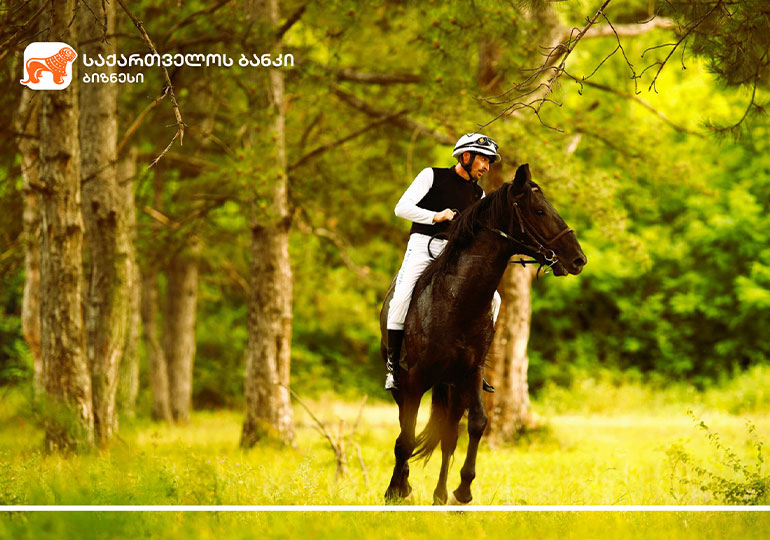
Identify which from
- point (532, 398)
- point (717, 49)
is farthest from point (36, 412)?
point (532, 398)

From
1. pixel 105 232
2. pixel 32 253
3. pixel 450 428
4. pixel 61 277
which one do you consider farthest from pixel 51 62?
pixel 450 428

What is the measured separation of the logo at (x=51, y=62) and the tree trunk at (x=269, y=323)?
12.9 ft

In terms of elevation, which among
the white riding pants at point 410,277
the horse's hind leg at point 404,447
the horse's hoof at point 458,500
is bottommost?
the horse's hoof at point 458,500

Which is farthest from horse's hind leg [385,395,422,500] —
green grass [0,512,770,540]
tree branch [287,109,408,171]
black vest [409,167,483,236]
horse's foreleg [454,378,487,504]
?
tree branch [287,109,408,171]

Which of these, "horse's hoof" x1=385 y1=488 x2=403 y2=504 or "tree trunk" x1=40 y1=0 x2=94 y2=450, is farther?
"tree trunk" x1=40 y1=0 x2=94 y2=450

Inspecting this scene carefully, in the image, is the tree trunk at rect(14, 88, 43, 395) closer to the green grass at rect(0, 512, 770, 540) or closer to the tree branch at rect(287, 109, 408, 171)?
the tree branch at rect(287, 109, 408, 171)

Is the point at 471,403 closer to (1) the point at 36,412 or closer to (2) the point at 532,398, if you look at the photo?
(1) the point at 36,412

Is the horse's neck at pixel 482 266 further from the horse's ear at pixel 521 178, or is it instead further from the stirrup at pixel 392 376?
the stirrup at pixel 392 376

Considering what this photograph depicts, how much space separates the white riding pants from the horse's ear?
1216 millimetres

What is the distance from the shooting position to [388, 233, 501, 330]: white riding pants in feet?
26.1

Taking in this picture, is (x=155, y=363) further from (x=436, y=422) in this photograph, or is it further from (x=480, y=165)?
(x=480, y=165)

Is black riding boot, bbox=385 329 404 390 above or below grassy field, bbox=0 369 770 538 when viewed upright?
above

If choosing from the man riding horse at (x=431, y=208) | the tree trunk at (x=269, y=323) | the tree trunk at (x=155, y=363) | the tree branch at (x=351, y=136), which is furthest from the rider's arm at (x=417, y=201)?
the tree trunk at (x=155, y=363)

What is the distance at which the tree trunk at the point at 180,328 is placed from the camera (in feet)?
71.3
